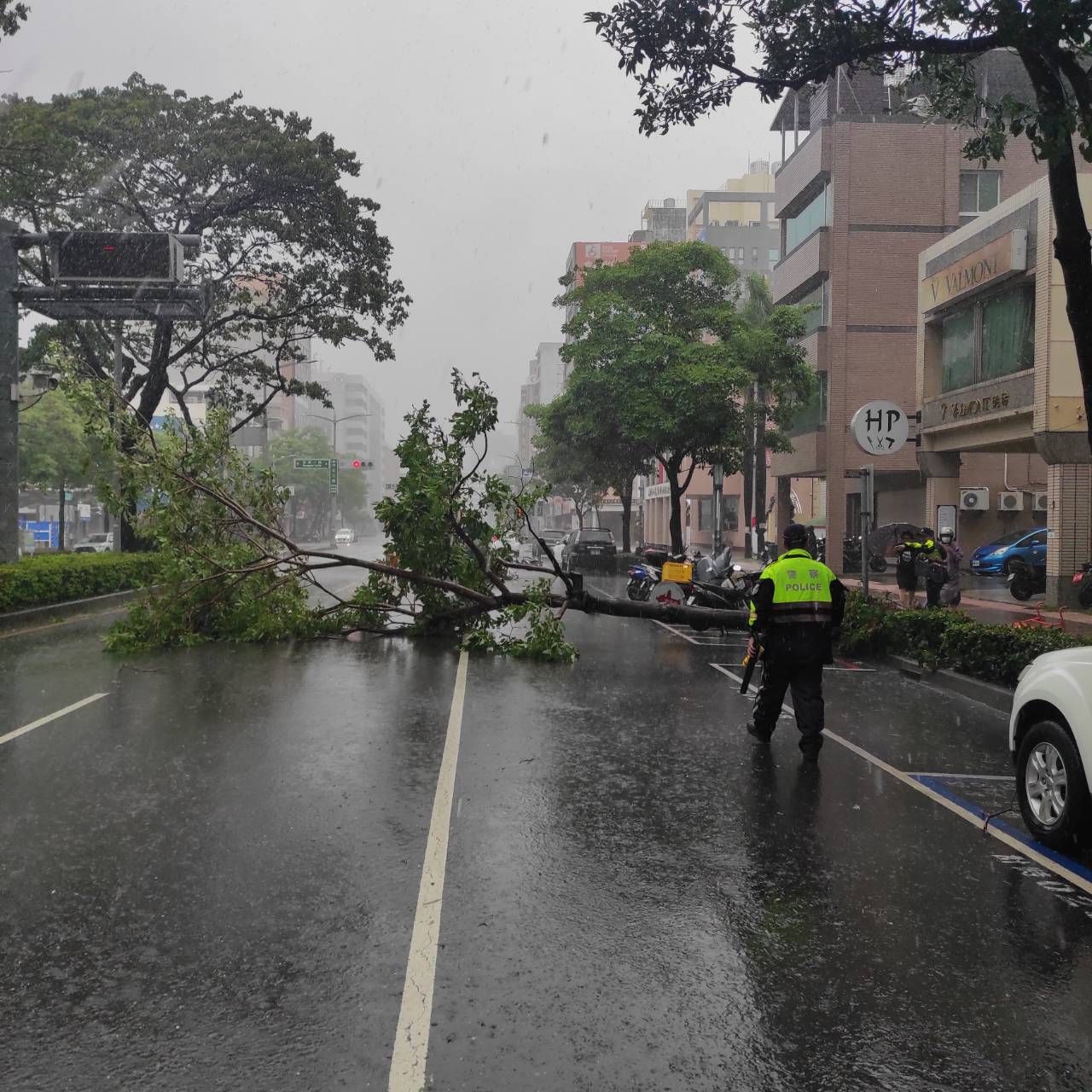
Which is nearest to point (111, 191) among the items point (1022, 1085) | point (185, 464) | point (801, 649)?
point (185, 464)

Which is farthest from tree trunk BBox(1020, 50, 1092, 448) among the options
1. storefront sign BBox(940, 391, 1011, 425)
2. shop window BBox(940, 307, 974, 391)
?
shop window BBox(940, 307, 974, 391)

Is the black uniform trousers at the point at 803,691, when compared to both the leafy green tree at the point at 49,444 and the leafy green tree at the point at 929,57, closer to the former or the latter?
the leafy green tree at the point at 929,57

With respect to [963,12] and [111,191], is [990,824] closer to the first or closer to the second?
[963,12]

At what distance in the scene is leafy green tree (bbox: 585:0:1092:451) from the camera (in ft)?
28.2

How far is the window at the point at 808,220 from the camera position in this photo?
38.5 metres

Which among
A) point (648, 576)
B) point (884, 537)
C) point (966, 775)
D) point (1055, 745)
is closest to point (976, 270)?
point (648, 576)

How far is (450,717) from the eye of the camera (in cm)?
952

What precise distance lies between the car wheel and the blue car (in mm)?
24540

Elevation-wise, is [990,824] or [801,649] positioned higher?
[801,649]

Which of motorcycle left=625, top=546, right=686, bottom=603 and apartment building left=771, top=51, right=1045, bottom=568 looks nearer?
motorcycle left=625, top=546, right=686, bottom=603

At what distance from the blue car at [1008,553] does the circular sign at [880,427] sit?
15727mm

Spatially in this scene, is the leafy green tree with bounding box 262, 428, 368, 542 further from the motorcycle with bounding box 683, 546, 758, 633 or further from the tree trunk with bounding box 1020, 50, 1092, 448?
the tree trunk with bounding box 1020, 50, 1092, 448

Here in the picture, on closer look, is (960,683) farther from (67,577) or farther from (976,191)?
(976,191)

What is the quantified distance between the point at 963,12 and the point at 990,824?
698 centimetres
